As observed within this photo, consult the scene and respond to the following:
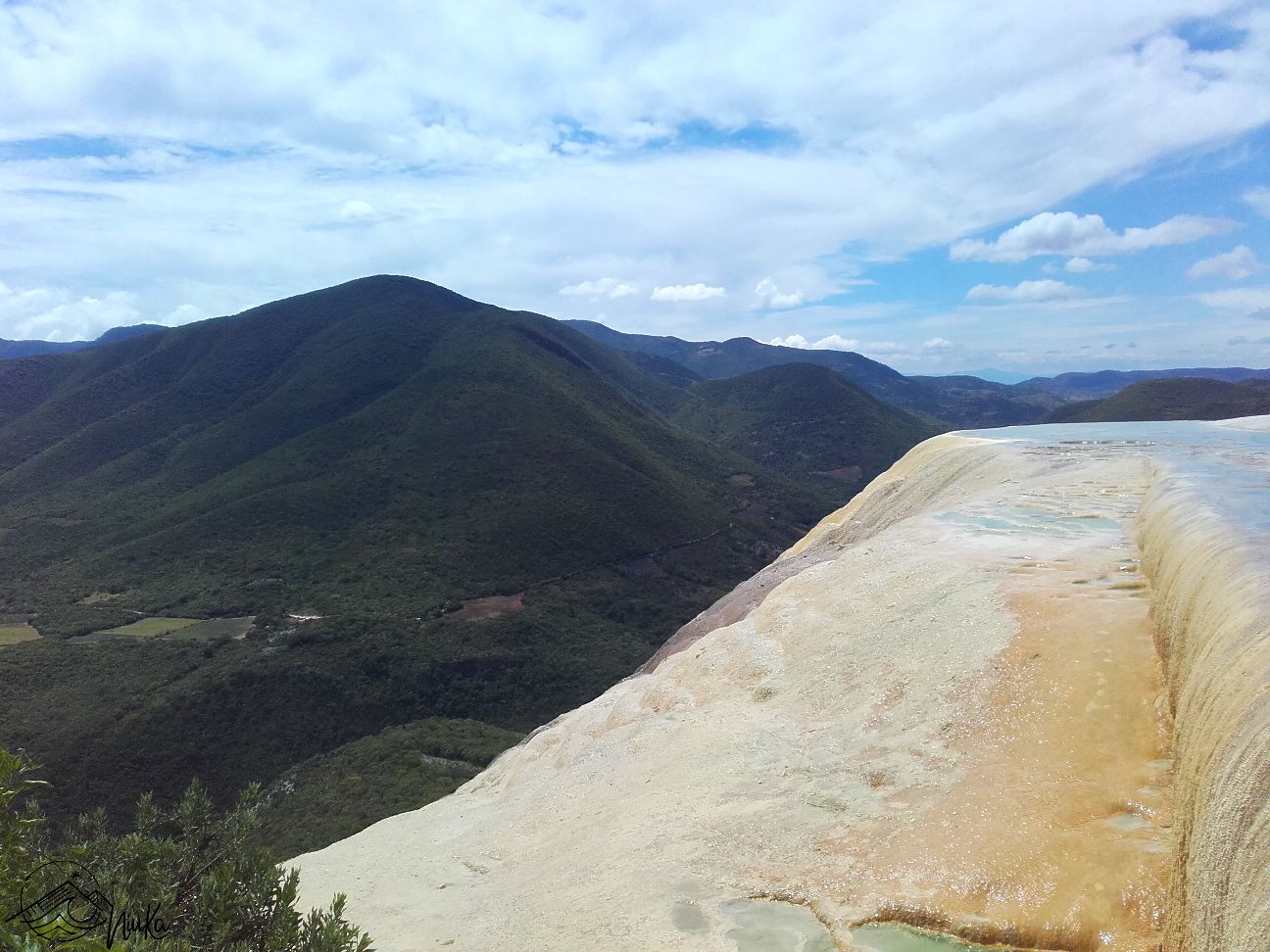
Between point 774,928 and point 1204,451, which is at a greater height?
point 1204,451

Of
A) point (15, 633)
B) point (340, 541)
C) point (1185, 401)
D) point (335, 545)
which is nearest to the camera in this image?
point (15, 633)

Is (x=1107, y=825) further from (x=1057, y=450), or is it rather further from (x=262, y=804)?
(x=262, y=804)

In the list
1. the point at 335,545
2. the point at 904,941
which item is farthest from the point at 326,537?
the point at 904,941

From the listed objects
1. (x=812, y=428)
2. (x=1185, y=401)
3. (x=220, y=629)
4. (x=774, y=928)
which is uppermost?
(x=1185, y=401)

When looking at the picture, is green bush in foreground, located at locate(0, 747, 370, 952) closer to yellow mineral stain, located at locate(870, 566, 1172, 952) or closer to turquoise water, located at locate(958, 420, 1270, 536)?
yellow mineral stain, located at locate(870, 566, 1172, 952)

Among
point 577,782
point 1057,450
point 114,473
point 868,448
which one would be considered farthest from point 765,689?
point 868,448

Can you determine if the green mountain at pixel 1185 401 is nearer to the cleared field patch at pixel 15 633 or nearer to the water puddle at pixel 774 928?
the water puddle at pixel 774 928

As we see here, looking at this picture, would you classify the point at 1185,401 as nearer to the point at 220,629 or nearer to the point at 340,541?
the point at 340,541

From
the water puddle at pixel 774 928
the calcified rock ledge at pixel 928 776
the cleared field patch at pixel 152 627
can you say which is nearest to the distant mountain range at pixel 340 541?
the cleared field patch at pixel 152 627
